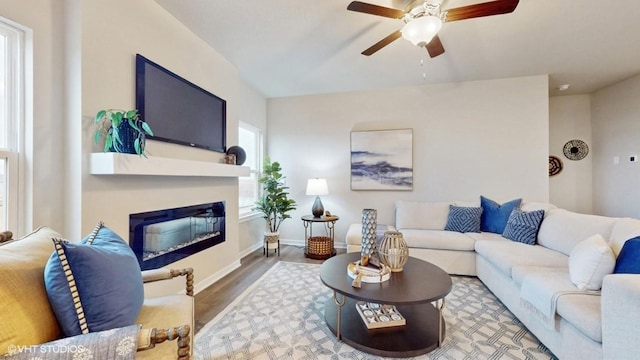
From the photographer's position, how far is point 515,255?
2414 mm

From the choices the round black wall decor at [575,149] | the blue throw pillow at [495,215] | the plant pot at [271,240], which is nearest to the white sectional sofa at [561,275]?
the blue throw pillow at [495,215]

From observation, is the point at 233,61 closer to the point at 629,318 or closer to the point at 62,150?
the point at 62,150

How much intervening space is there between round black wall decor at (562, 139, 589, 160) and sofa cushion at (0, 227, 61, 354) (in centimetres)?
650

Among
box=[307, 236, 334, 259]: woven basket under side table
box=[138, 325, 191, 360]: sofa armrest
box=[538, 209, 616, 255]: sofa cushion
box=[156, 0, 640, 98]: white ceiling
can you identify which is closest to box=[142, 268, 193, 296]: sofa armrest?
box=[138, 325, 191, 360]: sofa armrest

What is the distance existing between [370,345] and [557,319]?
1.20 metres

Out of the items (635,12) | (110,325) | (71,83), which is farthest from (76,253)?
(635,12)

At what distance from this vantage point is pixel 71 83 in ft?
5.71

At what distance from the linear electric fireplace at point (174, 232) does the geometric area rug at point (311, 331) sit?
0.71 metres

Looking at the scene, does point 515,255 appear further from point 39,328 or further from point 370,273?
point 39,328

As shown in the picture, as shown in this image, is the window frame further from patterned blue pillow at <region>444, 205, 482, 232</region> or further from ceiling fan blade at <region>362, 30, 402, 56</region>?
patterned blue pillow at <region>444, 205, 482, 232</region>

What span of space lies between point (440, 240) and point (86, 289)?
3.24 meters

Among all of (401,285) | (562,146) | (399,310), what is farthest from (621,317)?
(562,146)

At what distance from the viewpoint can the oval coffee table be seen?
1702 mm

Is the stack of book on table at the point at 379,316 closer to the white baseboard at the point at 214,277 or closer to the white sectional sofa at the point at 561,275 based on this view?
the white sectional sofa at the point at 561,275
